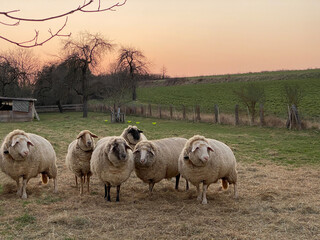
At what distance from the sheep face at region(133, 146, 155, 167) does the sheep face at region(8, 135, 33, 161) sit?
7.90 ft

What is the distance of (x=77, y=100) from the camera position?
49.1 m

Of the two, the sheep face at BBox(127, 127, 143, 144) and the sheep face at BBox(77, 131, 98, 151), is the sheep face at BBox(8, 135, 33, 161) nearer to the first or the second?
the sheep face at BBox(77, 131, 98, 151)

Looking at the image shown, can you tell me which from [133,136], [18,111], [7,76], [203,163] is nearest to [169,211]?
[203,163]

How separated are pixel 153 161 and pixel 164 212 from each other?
1.37 m

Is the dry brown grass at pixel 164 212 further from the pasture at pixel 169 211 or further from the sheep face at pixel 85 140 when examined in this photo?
the sheep face at pixel 85 140

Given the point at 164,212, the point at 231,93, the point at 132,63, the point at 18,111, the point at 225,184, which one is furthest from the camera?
the point at 132,63

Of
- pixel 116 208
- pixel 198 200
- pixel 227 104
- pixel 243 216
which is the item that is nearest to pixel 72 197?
pixel 116 208

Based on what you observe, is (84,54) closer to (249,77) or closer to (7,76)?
(7,76)

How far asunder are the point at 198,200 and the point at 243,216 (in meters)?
1.28

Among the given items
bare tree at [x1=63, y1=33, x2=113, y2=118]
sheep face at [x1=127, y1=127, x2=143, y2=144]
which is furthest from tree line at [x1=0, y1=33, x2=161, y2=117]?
sheep face at [x1=127, y1=127, x2=143, y2=144]

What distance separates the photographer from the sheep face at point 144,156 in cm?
686

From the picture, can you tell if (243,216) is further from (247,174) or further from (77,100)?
(77,100)

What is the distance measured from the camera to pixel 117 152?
6.54 meters

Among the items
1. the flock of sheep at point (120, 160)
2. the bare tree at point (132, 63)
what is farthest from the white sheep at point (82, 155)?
the bare tree at point (132, 63)
